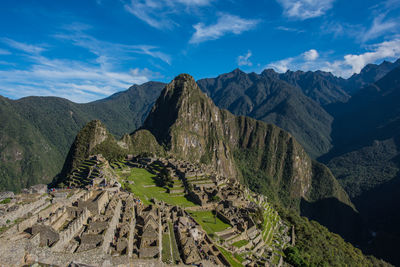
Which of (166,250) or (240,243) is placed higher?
(166,250)

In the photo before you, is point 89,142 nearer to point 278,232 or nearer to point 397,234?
point 278,232

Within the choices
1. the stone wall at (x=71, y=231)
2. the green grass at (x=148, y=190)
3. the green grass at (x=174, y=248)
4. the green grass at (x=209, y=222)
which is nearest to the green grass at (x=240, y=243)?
the green grass at (x=209, y=222)

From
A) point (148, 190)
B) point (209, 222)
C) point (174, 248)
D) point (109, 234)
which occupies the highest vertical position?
point (109, 234)

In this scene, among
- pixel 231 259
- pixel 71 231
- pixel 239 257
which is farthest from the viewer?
pixel 239 257

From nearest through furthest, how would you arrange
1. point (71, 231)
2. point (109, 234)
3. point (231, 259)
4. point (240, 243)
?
point (71, 231) → point (109, 234) → point (231, 259) → point (240, 243)

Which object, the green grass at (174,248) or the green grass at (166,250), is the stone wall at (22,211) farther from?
the green grass at (174,248)

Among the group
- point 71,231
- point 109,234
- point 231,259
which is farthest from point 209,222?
point 71,231

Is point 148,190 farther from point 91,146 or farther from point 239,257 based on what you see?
point 91,146
